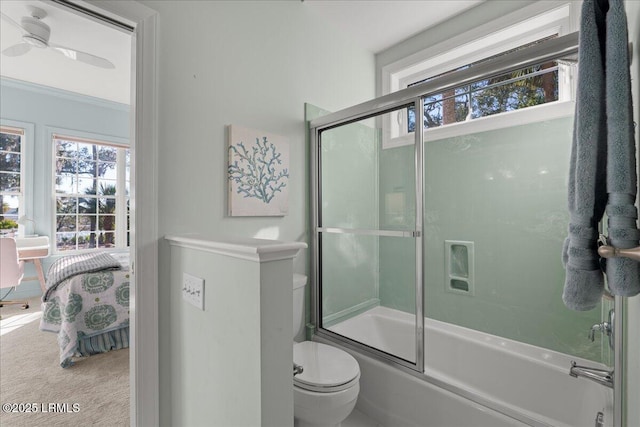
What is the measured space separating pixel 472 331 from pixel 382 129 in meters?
1.51

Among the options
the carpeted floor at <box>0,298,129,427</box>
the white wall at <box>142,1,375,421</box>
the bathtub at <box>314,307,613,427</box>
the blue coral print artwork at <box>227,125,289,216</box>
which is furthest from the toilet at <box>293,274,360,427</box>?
the carpeted floor at <box>0,298,129,427</box>

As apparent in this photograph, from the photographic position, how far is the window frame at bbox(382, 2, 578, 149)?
182 centimetres

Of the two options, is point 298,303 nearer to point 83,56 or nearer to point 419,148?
point 419,148

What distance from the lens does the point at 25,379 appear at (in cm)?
210

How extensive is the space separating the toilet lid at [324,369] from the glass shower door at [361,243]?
41cm

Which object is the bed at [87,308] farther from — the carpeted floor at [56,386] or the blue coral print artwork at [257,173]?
A: the blue coral print artwork at [257,173]

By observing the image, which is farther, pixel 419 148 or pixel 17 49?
pixel 17 49

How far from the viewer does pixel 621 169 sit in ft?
1.62

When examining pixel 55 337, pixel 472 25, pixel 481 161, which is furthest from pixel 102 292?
pixel 472 25

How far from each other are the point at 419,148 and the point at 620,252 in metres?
1.30

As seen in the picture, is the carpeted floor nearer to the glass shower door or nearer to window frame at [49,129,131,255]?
the glass shower door

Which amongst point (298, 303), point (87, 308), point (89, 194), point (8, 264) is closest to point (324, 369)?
point (298, 303)

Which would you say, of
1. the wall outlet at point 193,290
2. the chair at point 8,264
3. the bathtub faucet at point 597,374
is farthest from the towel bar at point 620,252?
the chair at point 8,264

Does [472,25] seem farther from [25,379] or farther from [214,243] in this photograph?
[25,379]
